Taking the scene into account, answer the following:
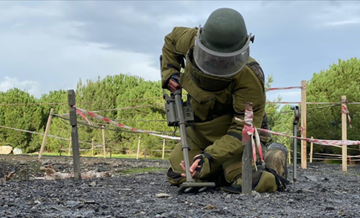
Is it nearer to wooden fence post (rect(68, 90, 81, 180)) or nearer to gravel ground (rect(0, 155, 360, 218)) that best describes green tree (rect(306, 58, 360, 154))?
wooden fence post (rect(68, 90, 81, 180))

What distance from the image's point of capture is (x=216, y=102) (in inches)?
157

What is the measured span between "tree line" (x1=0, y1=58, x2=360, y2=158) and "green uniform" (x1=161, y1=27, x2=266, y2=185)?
15450 millimetres

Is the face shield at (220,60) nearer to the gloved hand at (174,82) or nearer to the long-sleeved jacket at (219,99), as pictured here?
the long-sleeved jacket at (219,99)

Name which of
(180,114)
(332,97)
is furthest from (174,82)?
(332,97)

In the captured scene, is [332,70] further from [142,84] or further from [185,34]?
[185,34]

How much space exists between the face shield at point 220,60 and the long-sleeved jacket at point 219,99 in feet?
0.34

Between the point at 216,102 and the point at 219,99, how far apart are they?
57 mm

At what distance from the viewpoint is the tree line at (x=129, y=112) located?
65.5 ft

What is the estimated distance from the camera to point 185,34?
14.5 ft

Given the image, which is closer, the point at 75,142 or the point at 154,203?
the point at 154,203

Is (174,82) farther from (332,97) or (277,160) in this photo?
(332,97)

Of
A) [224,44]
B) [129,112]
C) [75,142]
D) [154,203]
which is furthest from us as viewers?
[129,112]

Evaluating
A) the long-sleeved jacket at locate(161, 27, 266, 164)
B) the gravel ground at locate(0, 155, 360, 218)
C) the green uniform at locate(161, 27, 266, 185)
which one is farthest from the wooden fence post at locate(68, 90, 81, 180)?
the long-sleeved jacket at locate(161, 27, 266, 164)

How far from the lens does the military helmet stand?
136 inches
